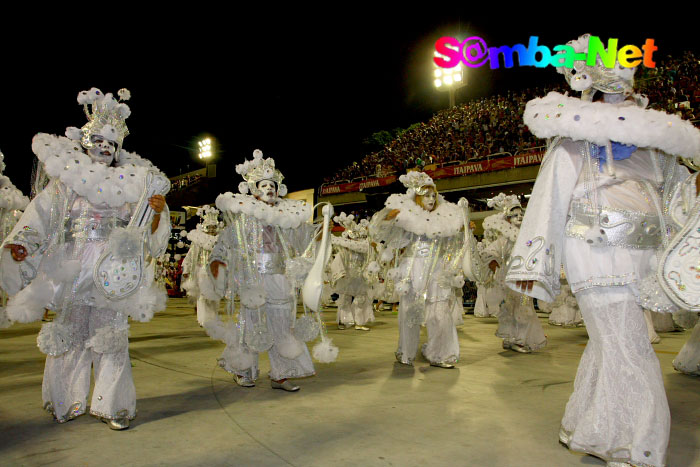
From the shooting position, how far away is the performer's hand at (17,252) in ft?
11.2

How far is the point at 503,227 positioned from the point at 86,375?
566 centimetres

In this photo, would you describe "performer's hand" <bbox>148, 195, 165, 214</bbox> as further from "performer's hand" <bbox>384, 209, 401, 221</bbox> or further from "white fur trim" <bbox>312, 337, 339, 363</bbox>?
"performer's hand" <bbox>384, 209, 401, 221</bbox>

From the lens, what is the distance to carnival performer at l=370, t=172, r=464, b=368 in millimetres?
5969

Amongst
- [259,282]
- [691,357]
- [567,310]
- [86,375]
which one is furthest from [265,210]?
[567,310]

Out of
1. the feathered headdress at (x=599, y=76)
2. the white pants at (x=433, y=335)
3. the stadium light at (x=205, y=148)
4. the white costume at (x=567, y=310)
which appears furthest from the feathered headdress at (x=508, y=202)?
the stadium light at (x=205, y=148)

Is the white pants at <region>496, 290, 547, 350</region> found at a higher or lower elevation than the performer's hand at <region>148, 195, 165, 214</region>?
lower

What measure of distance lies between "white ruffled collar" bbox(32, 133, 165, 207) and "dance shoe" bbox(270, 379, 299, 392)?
78.2 inches

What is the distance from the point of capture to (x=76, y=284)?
3.70 meters

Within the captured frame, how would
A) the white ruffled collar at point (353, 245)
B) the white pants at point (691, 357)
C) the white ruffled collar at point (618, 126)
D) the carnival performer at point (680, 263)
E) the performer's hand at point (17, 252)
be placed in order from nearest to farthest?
the carnival performer at point (680, 263), the white ruffled collar at point (618, 126), the performer's hand at point (17, 252), the white pants at point (691, 357), the white ruffled collar at point (353, 245)

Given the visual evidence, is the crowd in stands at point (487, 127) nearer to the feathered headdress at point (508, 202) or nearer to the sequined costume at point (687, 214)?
the feathered headdress at point (508, 202)

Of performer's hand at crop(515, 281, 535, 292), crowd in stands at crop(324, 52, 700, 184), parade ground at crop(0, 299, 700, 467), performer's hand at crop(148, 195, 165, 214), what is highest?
crowd in stands at crop(324, 52, 700, 184)

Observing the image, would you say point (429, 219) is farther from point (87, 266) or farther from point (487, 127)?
point (487, 127)

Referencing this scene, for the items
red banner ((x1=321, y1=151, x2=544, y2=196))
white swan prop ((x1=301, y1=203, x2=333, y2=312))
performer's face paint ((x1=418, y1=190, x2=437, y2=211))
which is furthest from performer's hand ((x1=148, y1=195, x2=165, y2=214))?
red banner ((x1=321, y1=151, x2=544, y2=196))

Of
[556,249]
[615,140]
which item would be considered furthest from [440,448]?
[615,140]
